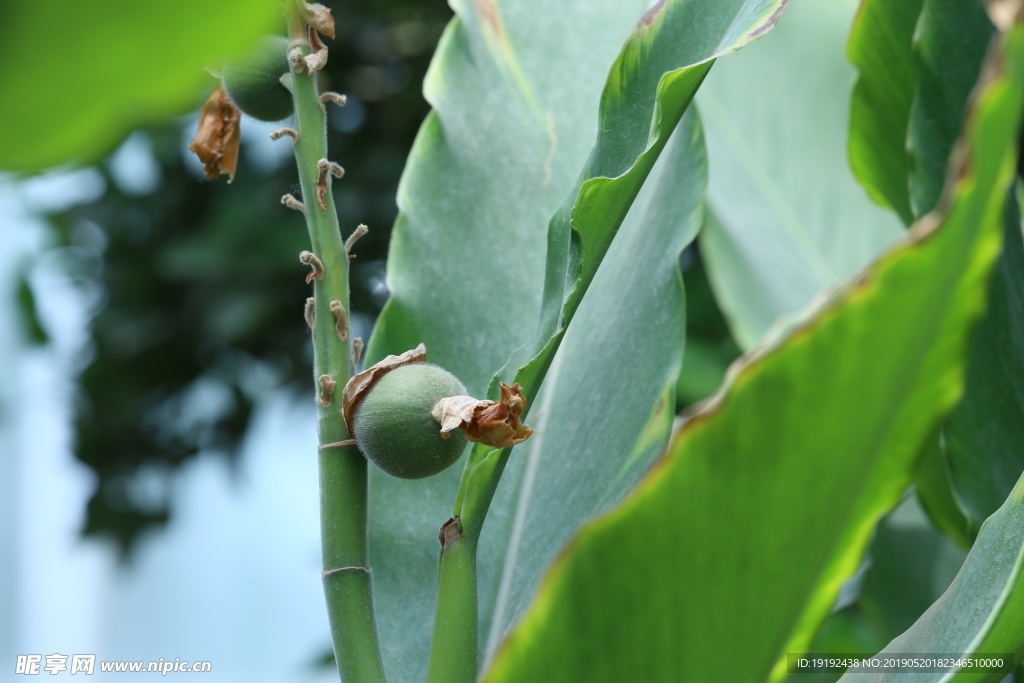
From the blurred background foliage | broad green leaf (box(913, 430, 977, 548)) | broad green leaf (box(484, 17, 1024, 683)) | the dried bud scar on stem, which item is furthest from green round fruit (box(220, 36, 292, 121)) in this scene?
the blurred background foliage

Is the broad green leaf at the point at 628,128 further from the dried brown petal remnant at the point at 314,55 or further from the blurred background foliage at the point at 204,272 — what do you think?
the blurred background foliage at the point at 204,272

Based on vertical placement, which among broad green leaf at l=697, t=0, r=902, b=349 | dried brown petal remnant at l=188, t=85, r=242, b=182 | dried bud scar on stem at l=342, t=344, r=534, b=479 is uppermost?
broad green leaf at l=697, t=0, r=902, b=349

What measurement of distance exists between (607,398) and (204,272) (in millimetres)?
1144

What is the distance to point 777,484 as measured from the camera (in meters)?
0.19

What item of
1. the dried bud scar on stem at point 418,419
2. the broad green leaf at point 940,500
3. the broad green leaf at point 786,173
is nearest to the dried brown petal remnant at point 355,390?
the dried bud scar on stem at point 418,419

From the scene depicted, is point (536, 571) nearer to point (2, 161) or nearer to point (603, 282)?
point (603, 282)

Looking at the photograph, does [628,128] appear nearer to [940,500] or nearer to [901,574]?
[940,500]

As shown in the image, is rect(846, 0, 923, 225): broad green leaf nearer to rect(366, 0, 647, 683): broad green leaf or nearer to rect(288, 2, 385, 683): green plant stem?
rect(366, 0, 647, 683): broad green leaf

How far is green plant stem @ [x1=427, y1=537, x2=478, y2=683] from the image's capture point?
30 centimetres

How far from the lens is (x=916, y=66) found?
18.2 inches

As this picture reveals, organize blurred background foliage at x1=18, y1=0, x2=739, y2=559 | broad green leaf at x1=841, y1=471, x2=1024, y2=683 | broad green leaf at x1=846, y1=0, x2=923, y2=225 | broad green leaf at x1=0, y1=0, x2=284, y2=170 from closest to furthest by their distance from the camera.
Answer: broad green leaf at x1=0, y1=0, x2=284, y2=170 < broad green leaf at x1=841, y1=471, x2=1024, y2=683 < broad green leaf at x1=846, y1=0, x2=923, y2=225 < blurred background foliage at x1=18, y1=0, x2=739, y2=559

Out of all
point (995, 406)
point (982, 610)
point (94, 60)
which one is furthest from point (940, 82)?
point (94, 60)

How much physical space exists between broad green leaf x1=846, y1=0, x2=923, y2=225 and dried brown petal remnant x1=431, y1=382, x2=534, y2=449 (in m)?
0.30

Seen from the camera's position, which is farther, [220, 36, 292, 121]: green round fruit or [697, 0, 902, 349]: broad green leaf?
[697, 0, 902, 349]: broad green leaf
